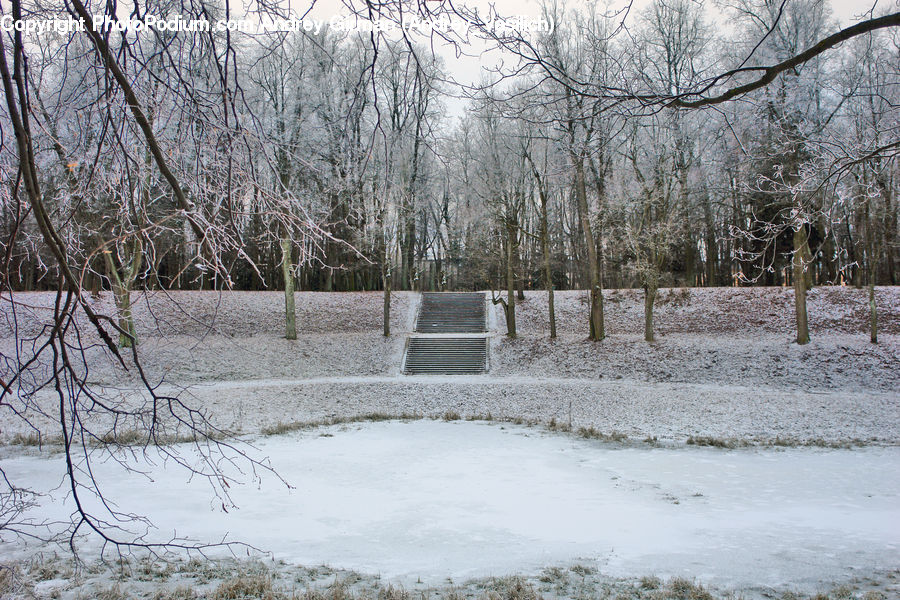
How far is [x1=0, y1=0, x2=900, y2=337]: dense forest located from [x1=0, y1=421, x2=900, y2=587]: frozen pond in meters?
2.14

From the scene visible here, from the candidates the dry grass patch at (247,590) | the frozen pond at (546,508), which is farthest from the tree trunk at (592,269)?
the dry grass patch at (247,590)

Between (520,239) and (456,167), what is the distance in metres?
27.6

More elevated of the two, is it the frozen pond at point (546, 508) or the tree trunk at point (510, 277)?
the tree trunk at point (510, 277)

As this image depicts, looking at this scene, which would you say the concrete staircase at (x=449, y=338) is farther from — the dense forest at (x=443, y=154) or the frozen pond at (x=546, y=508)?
the frozen pond at (x=546, y=508)

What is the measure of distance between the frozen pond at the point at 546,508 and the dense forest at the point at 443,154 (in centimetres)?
214

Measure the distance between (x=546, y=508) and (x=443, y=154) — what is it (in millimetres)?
4267

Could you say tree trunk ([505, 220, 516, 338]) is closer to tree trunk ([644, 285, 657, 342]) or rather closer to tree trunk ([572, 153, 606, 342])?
tree trunk ([572, 153, 606, 342])

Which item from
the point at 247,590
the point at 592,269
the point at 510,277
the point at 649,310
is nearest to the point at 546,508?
the point at 247,590

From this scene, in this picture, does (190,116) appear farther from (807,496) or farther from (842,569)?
(807,496)

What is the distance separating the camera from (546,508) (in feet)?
18.6

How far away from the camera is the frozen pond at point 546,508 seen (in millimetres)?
4215

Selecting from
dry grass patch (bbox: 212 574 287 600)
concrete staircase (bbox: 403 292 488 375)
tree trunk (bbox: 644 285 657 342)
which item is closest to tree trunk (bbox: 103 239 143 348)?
dry grass patch (bbox: 212 574 287 600)

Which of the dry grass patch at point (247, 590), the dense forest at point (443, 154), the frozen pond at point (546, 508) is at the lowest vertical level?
the frozen pond at point (546, 508)

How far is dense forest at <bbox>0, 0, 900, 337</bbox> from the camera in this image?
Result: 85.0 inches
